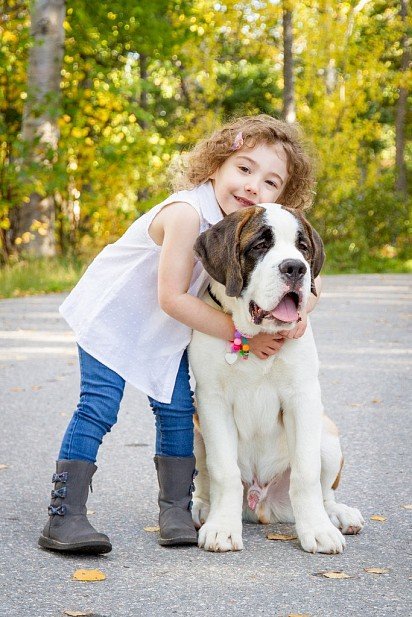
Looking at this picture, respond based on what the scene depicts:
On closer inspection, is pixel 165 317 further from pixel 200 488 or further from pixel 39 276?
pixel 39 276

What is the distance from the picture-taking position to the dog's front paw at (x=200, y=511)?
4047mm

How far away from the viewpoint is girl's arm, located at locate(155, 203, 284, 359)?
382 centimetres

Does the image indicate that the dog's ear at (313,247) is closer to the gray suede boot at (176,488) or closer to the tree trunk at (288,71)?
the gray suede boot at (176,488)

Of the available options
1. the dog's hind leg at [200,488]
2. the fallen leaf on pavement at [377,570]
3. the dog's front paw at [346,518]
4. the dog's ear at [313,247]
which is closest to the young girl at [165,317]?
the dog's hind leg at [200,488]

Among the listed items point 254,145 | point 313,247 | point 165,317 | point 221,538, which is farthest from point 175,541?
point 254,145

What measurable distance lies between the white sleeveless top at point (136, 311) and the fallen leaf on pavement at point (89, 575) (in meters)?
0.82

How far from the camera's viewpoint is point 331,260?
71.8 ft

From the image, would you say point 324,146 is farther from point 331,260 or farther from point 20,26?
point 20,26

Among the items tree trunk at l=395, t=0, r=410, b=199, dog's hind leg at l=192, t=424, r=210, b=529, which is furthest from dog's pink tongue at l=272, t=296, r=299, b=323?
tree trunk at l=395, t=0, r=410, b=199

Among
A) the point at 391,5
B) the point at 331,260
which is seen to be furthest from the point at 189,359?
the point at 391,5

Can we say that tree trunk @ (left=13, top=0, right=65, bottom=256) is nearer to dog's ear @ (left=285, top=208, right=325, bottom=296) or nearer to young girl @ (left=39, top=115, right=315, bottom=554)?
young girl @ (left=39, top=115, right=315, bottom=554)

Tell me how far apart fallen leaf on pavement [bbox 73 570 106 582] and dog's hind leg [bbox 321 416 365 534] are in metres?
1.05

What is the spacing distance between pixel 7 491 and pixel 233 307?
57.6 inches

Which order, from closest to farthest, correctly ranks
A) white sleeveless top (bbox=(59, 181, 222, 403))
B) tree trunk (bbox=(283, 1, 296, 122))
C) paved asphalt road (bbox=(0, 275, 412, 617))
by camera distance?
paved asphalt road (bbox=(0, 275, 412, 617))
white sleeveless top (bbox=(59, 181, 222, 403))
tree trunk (bbox=(283, 1, 296, 122))
